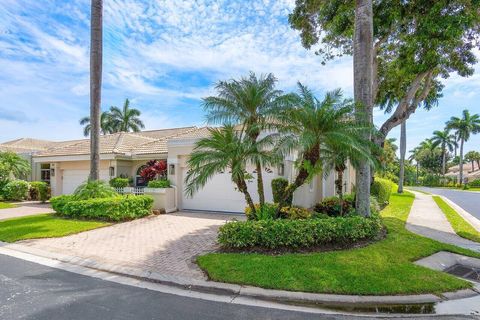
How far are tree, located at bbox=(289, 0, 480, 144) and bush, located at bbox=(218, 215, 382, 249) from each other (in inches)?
232

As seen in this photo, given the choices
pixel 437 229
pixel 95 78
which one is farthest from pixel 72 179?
pixel 437 229

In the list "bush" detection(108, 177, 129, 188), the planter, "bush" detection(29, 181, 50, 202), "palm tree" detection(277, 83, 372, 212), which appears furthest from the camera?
"bush" detection(29, 181, 50, 202)

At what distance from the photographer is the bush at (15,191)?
20516 mm

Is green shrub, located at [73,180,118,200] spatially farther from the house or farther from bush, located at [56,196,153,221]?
the house

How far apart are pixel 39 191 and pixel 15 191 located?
1.49 metres

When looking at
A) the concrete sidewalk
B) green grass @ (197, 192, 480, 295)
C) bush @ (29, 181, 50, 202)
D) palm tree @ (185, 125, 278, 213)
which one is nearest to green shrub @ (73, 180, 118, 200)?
palm tree @ (185, 125, 278, 213)

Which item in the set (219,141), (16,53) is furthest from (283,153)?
(16,53)

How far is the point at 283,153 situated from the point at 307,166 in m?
0.87

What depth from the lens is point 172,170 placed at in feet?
51.8

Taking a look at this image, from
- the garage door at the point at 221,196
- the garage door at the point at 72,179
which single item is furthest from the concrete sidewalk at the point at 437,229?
the garage door at the point at 72,179

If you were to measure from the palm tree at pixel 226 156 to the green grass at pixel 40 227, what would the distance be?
17.5 feet

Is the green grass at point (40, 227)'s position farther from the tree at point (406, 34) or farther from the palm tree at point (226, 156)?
the tree at point (406, 34)

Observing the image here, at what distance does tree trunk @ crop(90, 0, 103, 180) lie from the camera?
14.2 metres

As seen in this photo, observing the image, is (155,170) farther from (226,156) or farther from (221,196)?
(226,156)
